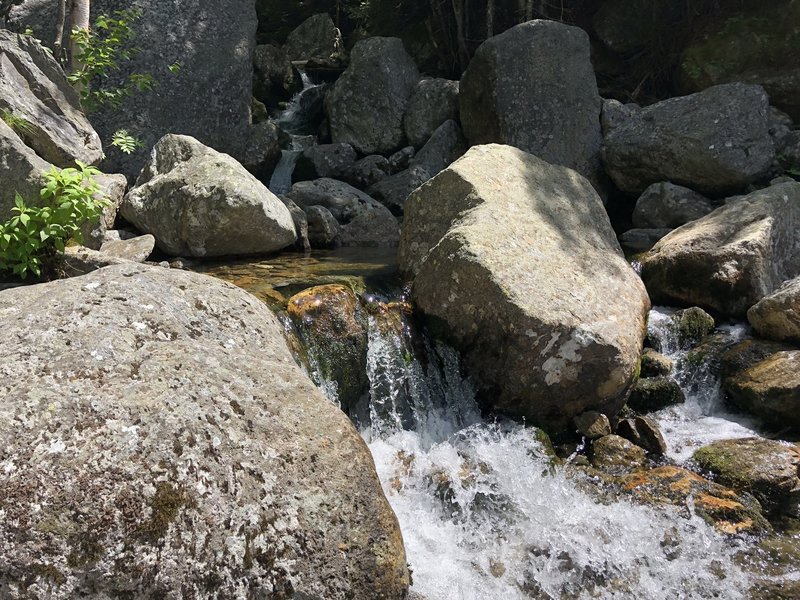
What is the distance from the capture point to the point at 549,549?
3996 millimetres

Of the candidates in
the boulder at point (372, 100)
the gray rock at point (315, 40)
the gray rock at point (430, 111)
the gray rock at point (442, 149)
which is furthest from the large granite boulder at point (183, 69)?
the gray rock at point (315, 40)

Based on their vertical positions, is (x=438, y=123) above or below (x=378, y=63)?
below

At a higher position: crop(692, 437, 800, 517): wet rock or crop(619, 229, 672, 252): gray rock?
crop(619, 229, 672, 252): gray rock

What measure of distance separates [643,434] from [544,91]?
8.22 m

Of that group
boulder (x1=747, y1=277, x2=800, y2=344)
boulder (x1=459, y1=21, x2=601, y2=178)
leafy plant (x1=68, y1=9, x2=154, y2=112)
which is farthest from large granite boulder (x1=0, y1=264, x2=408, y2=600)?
boulder (x1=459, y1=21, x2=601, y2=178)

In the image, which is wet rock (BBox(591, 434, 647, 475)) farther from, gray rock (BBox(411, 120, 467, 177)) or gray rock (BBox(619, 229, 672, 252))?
gray rock (BBox(411, 120, 467, 177))

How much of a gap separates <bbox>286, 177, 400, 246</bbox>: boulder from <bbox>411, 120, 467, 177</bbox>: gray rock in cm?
236

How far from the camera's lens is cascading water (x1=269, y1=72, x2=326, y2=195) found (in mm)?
13031

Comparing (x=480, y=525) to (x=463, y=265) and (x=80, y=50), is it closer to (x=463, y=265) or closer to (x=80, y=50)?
(x=463, y=265)

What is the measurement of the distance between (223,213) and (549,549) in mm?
4950

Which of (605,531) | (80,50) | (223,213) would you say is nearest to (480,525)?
(605,531)

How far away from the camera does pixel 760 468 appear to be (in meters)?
Result: 4.65

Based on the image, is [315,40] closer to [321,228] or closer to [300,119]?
[300,119]

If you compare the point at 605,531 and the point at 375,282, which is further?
the point at 375,282
